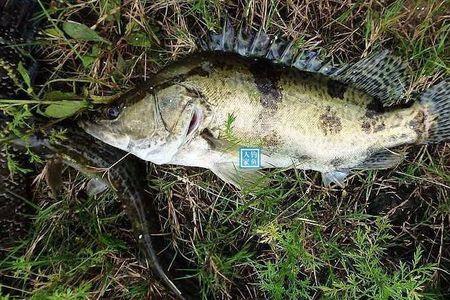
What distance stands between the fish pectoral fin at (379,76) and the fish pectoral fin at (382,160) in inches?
12.7

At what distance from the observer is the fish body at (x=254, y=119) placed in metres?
3.12

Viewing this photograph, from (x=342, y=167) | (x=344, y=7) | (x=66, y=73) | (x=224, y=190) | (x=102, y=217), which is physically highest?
(x=344, y=7)

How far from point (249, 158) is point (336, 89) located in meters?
0.69

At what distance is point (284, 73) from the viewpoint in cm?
322

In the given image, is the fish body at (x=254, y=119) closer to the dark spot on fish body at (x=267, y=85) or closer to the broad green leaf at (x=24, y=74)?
the dark spot on fish body at (x=267, y=85)

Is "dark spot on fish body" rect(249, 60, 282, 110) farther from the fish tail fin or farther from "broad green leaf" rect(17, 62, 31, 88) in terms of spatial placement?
"broad green leaf" rect(17, 62, 31, 88)

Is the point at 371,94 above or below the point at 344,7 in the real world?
below

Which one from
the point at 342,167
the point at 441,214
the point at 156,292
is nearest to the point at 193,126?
the point at 342,167

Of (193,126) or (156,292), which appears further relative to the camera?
(156,292)

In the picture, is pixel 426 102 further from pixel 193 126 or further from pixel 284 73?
pixel 193 126

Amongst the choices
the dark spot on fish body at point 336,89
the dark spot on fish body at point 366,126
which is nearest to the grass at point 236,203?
the dark spot on fish body at point 336,89

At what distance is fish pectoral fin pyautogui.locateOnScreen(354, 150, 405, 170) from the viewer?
134 inches

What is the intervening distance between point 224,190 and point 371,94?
3.92 ft

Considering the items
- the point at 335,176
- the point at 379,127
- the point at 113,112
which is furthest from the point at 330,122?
the point at 113,112
